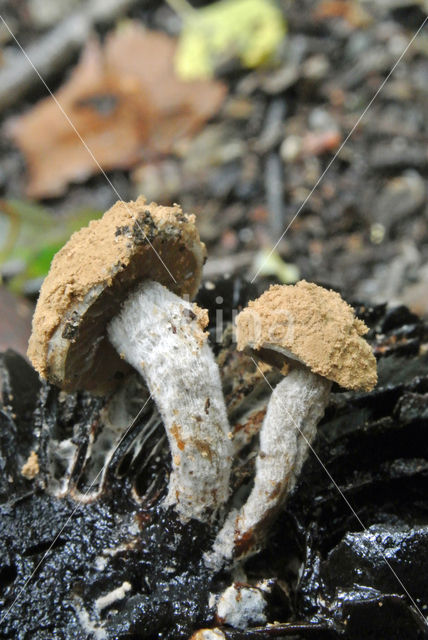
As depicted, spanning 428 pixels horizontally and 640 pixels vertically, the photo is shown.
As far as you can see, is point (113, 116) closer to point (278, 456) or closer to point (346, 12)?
point (346, 12)

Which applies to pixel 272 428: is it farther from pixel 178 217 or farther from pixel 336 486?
pixel 178 217

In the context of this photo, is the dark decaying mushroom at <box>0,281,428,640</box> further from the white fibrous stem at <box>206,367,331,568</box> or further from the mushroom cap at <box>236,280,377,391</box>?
the mushroom cap at <box>236,280,377,391</box>

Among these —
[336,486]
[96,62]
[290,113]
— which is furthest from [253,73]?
[336,486]

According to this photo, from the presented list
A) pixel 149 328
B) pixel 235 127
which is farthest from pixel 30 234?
pixel 149 328

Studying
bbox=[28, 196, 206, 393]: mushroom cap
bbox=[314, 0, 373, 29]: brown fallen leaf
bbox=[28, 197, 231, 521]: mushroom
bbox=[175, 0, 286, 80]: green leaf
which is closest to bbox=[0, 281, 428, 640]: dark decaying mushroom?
bbox=[28, 197, 231, 521]: mushroom

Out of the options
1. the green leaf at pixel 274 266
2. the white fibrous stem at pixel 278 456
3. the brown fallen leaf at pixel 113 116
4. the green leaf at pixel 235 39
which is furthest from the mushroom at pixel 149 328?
the green leaf at pixel 235 39
